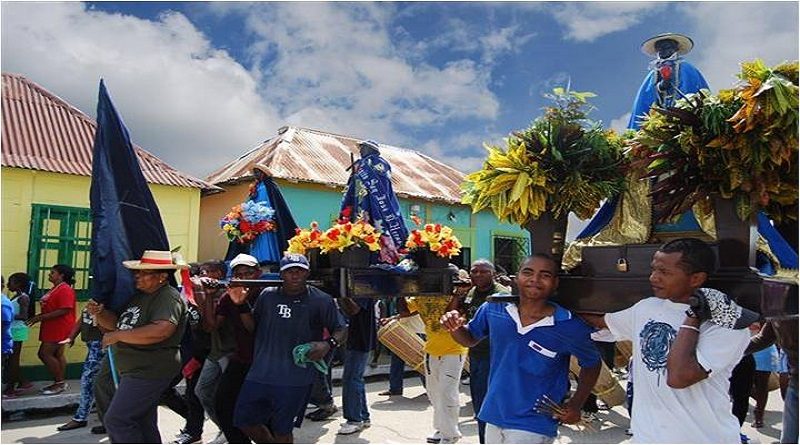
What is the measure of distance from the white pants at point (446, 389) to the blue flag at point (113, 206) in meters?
2.84

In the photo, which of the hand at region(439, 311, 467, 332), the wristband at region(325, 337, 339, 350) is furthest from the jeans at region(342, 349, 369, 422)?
the hand at region(439, 311, 467, 332)

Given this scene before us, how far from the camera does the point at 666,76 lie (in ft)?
12.7

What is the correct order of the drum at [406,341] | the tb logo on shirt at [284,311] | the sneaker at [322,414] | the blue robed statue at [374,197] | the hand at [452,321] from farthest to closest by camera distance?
1. the drum at [406,341]
2. the sneaker at [322,414]
3. the blue robed statue at [374,197]
4. the tb logo on shirt at [284,311]
5. the hand at [452,321]

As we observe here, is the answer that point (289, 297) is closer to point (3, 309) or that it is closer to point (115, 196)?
point (115, 196)

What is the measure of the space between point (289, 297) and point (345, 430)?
242cm

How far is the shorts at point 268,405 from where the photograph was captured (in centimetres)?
504

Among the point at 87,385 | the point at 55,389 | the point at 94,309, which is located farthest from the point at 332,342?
the point at 55,389

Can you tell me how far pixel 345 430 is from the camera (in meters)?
7.01

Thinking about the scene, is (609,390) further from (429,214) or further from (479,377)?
(429,214)

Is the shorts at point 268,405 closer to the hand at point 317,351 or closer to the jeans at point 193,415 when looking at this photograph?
the hand at point 317,351

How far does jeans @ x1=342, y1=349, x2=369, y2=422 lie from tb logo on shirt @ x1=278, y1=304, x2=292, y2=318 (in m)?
2.14

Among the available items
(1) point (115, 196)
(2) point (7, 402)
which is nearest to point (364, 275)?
(1) point (115, 196)

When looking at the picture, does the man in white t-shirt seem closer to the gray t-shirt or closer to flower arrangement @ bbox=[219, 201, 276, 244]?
the gray t-shirt

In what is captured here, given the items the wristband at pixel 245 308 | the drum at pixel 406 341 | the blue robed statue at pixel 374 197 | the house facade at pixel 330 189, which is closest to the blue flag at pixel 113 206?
the wristband at pixel 245 308
